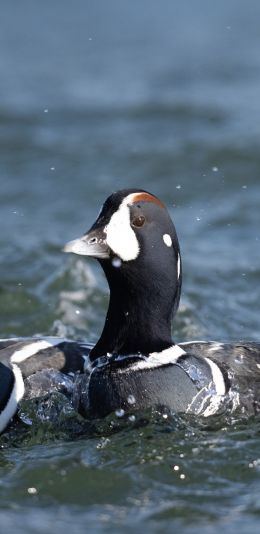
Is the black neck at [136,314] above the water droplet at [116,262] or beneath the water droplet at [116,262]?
beneath

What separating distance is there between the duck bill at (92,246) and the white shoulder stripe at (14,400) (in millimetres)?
1242

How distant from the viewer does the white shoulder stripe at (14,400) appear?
7.60 metres

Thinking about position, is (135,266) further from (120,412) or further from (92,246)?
(120,412)

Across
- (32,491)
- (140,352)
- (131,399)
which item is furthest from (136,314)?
(32,491)

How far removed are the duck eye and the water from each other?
1.24 metres

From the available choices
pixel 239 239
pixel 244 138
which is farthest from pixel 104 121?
pixel 239 239

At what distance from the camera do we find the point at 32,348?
323 inches

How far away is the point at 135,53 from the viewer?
17.0 meters

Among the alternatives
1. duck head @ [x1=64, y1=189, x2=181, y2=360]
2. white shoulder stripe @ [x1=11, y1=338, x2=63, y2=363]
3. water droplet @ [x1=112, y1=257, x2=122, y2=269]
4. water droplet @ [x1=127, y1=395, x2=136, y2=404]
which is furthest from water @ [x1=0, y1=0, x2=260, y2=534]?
water droplet @ [x1=112, y1=257, x2=122, y2=269]

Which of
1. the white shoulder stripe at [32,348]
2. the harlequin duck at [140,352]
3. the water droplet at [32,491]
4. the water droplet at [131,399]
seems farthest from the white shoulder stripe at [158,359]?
→ the water droplet at [32,491]

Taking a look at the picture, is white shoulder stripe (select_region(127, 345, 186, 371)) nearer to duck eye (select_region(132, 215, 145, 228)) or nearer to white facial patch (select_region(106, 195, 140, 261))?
white facial patch (select_region(106, 195, 140, 261))

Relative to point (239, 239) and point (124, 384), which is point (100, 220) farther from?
point (239, 239)

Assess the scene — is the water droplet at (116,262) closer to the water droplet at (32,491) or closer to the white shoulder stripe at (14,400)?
the white shoulder stripe at (14,400)

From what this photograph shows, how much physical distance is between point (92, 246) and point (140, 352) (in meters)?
0.89
